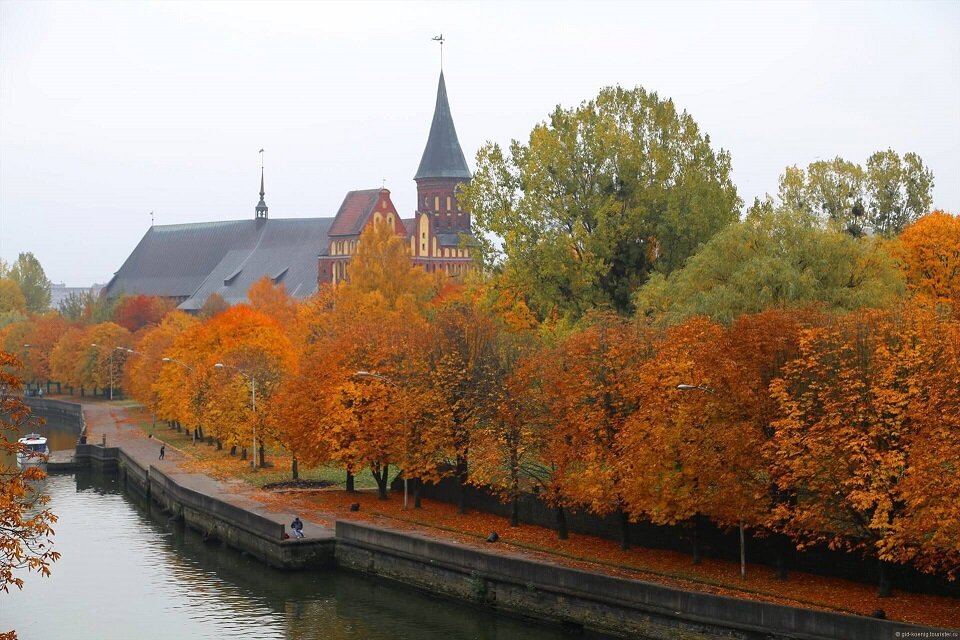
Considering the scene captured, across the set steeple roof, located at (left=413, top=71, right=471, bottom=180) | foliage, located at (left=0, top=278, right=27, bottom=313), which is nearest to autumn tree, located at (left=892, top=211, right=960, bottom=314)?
steeple roof, located at (left=413, top=71, right=471, bottom=180)

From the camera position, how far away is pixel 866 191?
75125 mm

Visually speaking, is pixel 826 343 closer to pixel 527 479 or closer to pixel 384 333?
pixel 527 479

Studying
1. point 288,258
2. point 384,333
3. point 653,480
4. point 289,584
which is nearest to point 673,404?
point 653,480

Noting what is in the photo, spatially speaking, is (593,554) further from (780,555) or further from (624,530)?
(780,555)

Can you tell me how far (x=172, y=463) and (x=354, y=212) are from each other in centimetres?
7695

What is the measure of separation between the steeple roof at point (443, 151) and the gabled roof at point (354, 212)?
11654 mm

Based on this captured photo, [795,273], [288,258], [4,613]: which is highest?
[288,258]

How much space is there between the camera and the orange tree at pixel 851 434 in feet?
109

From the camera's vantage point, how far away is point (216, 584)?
48344mm

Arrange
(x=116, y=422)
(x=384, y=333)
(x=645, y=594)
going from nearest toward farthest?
(x=645, y=594), (x=384, y=333), (x=116, y=422)

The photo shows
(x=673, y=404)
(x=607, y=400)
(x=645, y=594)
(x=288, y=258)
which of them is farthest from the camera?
(x=288, y=258)

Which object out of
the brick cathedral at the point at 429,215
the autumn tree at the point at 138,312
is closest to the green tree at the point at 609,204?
the brick cathedral at the point at 429,215

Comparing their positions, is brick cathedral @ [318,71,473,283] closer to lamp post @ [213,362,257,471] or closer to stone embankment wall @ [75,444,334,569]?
lamp post @ [213,362,257,471]

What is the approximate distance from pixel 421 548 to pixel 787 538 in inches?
526
